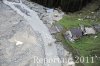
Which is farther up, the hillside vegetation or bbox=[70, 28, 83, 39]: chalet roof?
the hillside vegetation

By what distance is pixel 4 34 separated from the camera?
10375 millimetres

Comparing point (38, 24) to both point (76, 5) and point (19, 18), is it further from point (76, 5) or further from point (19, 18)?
point (76, 5)

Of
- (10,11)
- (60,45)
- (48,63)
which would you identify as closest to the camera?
(48,63)

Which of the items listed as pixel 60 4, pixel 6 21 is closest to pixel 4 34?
pixel 6 21

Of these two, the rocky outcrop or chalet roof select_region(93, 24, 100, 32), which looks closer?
the rocky outcrop

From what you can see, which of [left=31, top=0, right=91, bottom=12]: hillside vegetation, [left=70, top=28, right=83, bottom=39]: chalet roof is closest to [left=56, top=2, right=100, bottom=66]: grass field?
[left=70, top=28, right=83, bottom=39]: chalet roof

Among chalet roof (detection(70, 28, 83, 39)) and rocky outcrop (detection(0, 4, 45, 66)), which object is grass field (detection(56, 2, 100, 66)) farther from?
rocky outcrop (detection(0, 4, 45, 66))

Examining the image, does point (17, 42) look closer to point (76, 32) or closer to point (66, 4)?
point (76, 32)

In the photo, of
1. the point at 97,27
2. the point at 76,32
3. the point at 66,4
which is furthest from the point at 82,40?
the point at 66,4

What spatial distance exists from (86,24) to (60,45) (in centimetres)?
185

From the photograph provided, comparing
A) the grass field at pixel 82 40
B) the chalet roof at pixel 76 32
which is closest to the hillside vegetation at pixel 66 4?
the grass field at pixel 82 40

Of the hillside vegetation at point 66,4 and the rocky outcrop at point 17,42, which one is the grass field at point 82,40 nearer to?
the hillside vegetation at point 66,4

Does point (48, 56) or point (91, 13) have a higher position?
point (91, 13)

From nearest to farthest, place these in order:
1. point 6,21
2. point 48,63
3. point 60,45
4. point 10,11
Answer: point 48,63 < point 60,45 < point 6,21 < point 10,11
